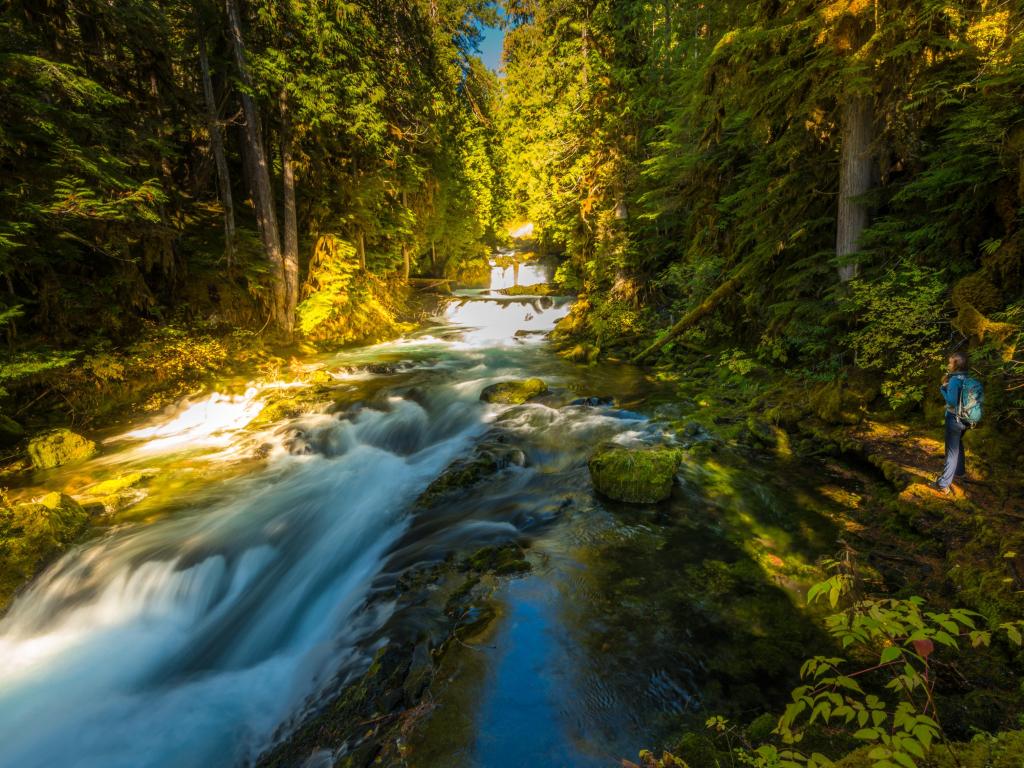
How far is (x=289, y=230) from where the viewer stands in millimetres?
13102

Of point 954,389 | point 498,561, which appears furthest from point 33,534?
point 954,389

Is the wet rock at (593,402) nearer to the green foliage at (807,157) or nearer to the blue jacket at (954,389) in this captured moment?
the green foliage at (807,157)

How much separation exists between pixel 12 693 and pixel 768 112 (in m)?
11.1

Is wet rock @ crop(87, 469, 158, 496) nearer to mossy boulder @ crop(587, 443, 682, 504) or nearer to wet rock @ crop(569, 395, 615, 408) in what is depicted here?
mossy boulder @ crop(587, 443, 682, 504)

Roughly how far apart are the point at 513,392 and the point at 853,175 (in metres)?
6.91

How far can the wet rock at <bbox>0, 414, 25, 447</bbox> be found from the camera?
725 cm

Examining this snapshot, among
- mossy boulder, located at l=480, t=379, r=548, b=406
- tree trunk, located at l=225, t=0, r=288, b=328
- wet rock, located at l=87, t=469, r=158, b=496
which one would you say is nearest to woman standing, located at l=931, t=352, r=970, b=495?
mossy boulder, located at l=480, t=379, r=548, b=406

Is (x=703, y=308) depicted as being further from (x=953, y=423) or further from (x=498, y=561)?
(x=498, y=561)

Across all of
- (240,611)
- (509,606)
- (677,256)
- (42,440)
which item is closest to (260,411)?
(42,440)

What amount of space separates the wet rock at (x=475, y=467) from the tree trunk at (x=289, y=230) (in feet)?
29.6

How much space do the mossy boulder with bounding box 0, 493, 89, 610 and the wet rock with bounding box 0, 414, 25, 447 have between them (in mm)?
2699

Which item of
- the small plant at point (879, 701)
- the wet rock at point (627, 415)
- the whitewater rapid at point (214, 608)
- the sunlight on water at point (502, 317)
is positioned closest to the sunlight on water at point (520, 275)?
the sunlight on water at point (502, 317)

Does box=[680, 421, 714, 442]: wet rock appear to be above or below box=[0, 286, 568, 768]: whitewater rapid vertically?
above

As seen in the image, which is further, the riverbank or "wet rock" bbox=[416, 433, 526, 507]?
"wet rock" bbox=[416, 433, 526, 507]
